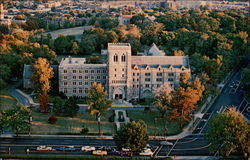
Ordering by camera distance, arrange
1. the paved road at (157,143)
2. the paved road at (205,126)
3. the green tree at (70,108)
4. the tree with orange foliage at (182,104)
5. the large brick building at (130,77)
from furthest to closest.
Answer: the large brick building at (130,77) → the green tree at (70,108) → the tree with orange foliage at (182,104) → the paved road at (205,126) → the paved road at (157,143)

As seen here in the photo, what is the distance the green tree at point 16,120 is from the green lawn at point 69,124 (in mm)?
5088

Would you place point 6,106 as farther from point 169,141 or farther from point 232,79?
point 232,79

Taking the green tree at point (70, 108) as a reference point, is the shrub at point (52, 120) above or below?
below

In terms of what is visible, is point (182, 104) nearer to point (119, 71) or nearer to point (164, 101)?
point (164, 101)

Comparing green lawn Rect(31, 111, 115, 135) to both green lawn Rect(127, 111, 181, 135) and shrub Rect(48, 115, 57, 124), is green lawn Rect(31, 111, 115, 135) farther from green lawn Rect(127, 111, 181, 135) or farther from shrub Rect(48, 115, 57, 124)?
green lawn Rect(127, 111, 181, 135)

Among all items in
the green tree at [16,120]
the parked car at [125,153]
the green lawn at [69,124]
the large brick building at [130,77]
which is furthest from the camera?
the large brick building at [130,77]

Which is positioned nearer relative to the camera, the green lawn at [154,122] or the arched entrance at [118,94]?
the green lawn at [154,122]

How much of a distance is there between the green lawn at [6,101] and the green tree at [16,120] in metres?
19.7

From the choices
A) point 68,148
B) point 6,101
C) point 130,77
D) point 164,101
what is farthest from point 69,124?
point 130,77

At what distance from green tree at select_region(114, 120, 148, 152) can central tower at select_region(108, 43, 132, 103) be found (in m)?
41.0

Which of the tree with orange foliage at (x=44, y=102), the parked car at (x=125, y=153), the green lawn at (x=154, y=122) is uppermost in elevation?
the tree with orange foliage at (x=44, y=102)

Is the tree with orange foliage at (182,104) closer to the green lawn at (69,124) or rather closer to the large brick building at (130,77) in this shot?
the green lawn at (69,124)

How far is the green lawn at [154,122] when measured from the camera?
102000 millimetres

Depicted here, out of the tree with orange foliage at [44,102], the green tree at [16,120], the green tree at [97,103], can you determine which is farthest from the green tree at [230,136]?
the tree with orange foliage at [44,102]
